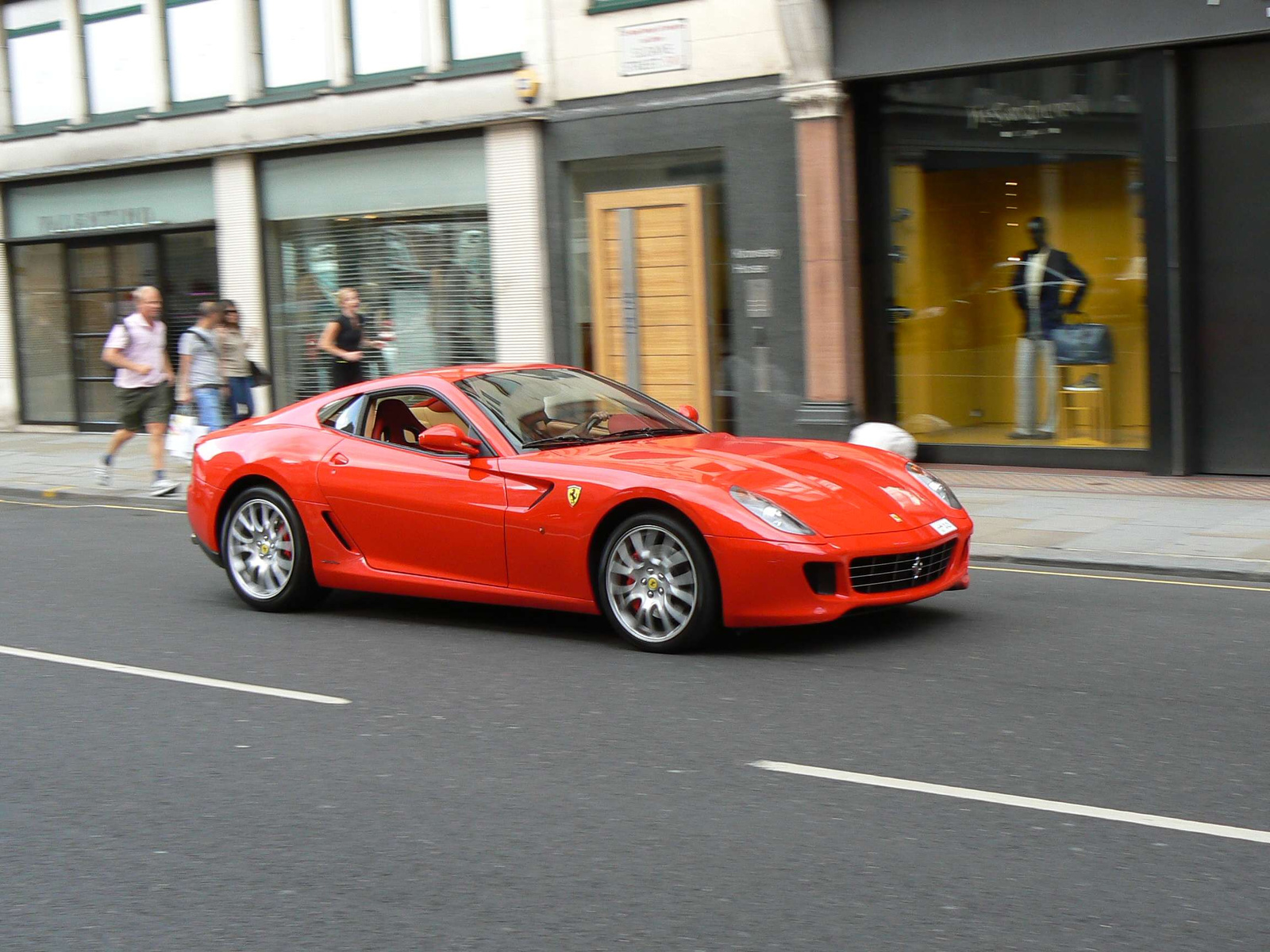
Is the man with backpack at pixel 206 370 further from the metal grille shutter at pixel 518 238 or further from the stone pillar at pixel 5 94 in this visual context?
the stone pillar at pixel 5 94

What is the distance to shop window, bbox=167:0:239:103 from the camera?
20.2 meters

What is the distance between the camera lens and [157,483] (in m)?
14.9

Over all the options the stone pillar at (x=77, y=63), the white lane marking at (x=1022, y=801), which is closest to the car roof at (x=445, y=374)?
the white lane marking at (x=1022, y=801)

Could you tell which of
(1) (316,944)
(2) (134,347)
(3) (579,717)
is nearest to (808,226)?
(2) (134,347)

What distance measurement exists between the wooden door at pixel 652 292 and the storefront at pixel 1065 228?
183cm

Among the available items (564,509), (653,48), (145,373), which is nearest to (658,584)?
(564,509)

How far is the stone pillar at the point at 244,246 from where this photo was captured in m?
20.0

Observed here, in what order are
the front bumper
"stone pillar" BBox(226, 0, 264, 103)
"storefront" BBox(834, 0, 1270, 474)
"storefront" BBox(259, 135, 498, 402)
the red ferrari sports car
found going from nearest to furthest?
the front bumper < the red ferrari sports car < "storefront" BBox(834, 0, 1270, 474) < "storefront" BBox(259, 135, 498, 402) < "stone pillar" BBox(226, 0, 264, 103)

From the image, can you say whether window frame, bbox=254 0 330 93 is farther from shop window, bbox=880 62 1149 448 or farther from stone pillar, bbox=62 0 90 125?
shop window, bbox=880 62 1149 448

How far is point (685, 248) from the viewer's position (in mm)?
16312

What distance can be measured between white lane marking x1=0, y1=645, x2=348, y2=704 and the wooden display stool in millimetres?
9168

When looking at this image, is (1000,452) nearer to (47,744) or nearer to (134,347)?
(134,347)

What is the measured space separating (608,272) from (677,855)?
1276 cm

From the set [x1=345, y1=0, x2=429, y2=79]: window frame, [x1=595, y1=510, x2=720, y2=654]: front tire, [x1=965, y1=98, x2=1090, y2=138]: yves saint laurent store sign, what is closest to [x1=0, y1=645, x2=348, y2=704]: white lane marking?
[x1=595, y1=510, x2=720, y2=654]: front tire
